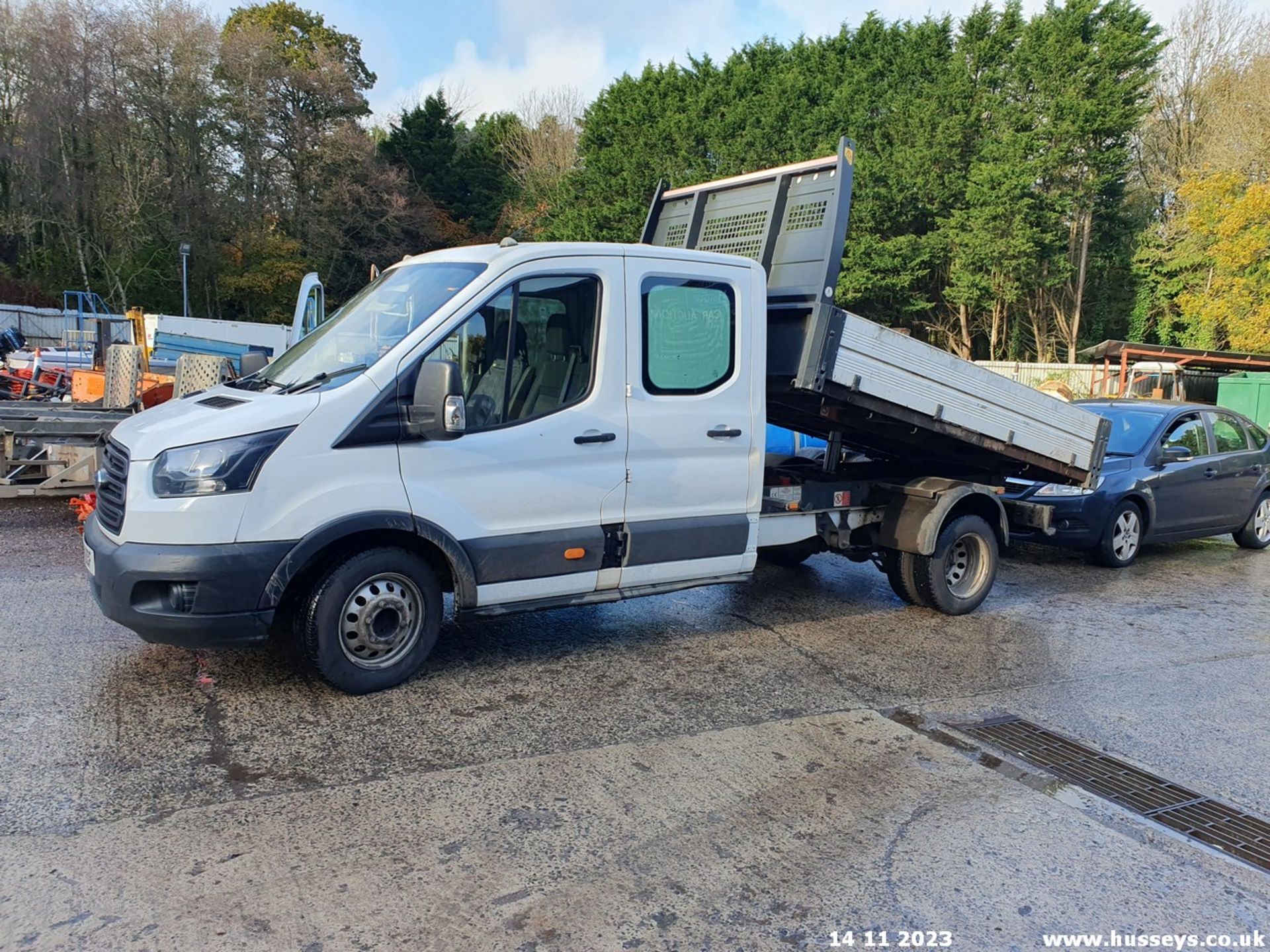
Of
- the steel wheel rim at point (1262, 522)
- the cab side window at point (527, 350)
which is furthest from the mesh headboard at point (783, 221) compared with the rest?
the steel wheel rim at point (1262, 522)

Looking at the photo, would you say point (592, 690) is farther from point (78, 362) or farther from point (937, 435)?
point (78, 362)

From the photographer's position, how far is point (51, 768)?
400cm

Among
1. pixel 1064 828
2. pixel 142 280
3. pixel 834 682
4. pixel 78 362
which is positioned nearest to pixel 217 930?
pixel 1064 828

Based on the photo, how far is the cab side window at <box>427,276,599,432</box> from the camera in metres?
4.98

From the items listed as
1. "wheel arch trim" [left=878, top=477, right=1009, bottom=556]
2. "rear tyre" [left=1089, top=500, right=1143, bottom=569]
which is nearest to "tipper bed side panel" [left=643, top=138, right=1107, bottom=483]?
"wheel arch trim" [left=878, top=477, right=1009, bottom=556]

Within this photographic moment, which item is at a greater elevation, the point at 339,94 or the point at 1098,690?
the point at 339,94

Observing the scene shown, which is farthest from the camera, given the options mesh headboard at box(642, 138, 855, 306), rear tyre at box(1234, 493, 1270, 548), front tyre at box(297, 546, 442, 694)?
rear tyre at box(1234, 493, 1270, 548)

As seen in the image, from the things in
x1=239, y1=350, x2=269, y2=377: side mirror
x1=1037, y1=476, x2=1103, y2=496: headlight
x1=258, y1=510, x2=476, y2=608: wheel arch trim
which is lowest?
x1=1037, y1=476, x2=1103, y2=496: headlight

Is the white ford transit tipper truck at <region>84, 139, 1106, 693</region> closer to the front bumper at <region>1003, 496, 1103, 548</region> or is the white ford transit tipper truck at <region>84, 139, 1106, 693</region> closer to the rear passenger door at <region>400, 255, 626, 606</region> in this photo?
the rear passenger door at <region>400, 255, 626, 606</region>

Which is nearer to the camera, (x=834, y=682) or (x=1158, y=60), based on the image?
(x=834, y=682)

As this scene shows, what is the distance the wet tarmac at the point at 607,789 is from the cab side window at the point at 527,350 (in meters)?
1.55

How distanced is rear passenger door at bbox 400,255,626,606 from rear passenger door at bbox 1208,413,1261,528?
7759mm

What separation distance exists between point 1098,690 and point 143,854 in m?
5.01

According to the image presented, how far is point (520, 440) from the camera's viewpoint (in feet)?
16.7
